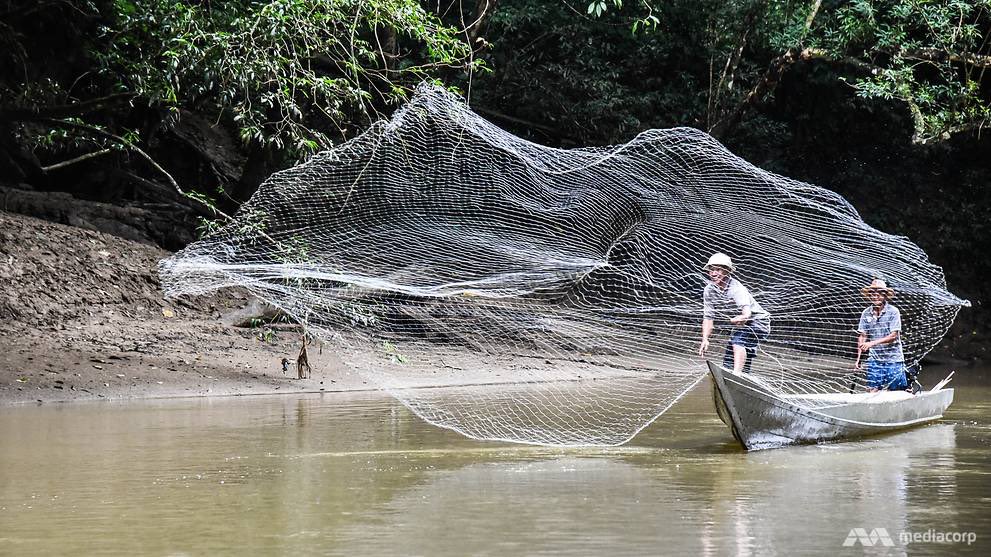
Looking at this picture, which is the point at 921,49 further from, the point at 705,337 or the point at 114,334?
the point at 114,334

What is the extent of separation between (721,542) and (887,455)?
369 centimetres

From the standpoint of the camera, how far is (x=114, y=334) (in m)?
13.4

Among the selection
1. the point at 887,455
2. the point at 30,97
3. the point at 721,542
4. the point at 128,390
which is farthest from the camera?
the point at 30,97

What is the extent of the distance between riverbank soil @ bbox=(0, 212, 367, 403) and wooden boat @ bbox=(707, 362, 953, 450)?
6257 millimetres

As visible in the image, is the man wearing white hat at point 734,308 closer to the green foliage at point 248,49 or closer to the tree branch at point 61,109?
the green foliage at point 248,49

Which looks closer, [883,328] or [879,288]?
[879,288]

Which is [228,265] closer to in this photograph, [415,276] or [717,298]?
[415,276]

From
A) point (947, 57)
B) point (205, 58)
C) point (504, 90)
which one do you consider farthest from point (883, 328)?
point (504, 90)

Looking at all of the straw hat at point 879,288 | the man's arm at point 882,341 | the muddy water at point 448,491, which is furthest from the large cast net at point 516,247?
the muddy water at point 448,491

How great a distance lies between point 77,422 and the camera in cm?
982

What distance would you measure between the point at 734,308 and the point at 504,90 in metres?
11.2

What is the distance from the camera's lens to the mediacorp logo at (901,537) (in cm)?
513

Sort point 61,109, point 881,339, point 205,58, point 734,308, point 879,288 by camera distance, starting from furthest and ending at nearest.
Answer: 1. point 61,109
2. point 205,58
3. point 734,308
4. point 881,339
5. point 879,288

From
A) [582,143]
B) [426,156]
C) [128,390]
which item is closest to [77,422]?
[128,390]
